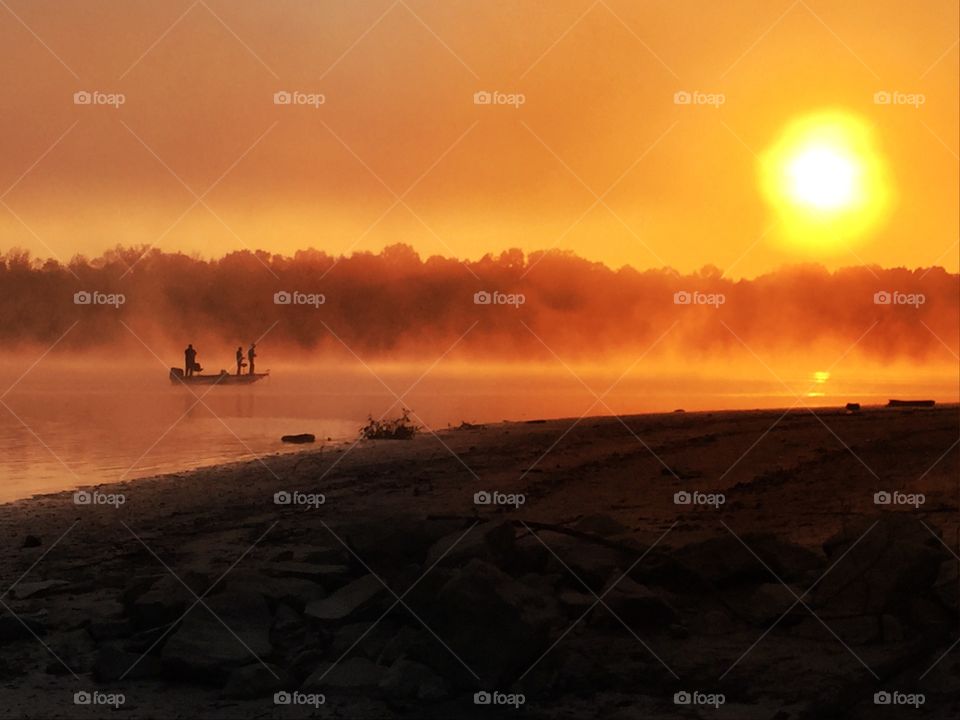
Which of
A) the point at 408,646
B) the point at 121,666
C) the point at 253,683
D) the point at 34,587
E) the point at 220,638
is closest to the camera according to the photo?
the point at 253,683

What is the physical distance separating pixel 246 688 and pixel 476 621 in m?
1.80

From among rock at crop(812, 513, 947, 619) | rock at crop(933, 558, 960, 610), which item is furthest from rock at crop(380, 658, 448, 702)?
rock at crop(933, 558, 960, 610)

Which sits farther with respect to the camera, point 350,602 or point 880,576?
point 880,576

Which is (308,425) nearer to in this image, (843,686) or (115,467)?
(115,467)

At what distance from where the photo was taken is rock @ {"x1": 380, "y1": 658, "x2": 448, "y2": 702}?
26.9ft

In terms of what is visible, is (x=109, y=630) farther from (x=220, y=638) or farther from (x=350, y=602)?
(x=350, y=602)

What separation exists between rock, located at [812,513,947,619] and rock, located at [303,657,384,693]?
4.01 m

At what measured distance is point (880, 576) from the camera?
9531 millimetres
